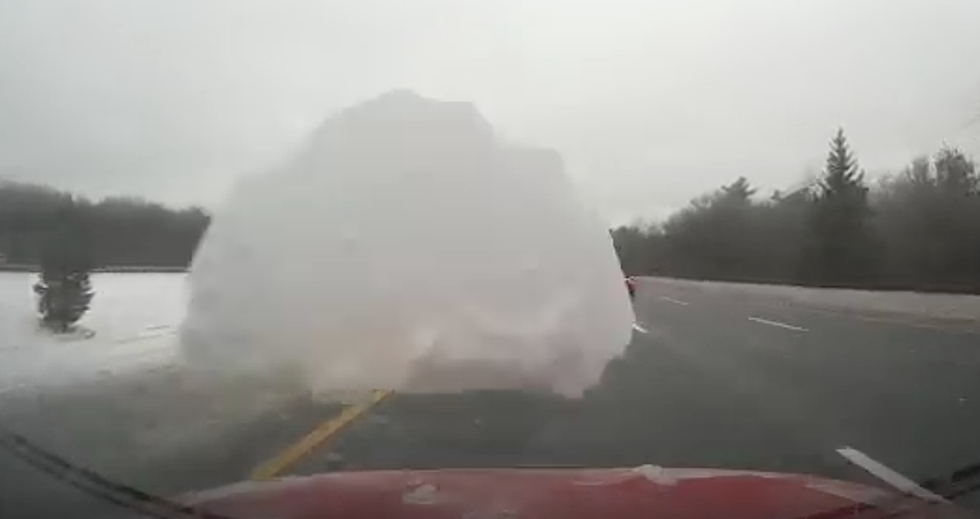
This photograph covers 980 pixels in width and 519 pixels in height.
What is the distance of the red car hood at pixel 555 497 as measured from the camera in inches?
197

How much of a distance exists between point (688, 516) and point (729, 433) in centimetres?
383

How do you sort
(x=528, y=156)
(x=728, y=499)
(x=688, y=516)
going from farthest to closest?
1. (x=528, y=156)
2. (x=728, y=499)
3. (x=688, y=516)

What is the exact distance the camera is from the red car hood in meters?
5.00

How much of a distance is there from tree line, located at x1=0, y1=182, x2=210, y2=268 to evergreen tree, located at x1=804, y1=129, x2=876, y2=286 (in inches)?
159

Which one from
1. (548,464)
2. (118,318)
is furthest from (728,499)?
(118,318)

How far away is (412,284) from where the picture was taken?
7.50 metres

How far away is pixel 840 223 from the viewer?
8930 mm

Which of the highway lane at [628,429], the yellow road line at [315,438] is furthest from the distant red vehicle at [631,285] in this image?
the yellow road line at [315,438]

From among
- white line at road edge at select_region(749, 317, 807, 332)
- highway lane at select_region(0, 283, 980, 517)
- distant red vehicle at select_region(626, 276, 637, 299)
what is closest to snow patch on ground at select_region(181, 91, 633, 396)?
distant red vehicle at select_region(626, 276, 637, 299)

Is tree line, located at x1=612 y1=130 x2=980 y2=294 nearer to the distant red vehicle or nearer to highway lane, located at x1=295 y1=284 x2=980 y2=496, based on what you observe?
the distant red vehicle

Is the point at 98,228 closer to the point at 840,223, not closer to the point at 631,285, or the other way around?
the point at 631,285

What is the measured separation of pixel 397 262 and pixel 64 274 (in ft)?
7.64

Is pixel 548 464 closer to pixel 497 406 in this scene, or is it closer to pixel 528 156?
pixel 497 406

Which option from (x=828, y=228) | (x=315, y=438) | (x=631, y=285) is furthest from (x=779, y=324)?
(x=315, y=438)
